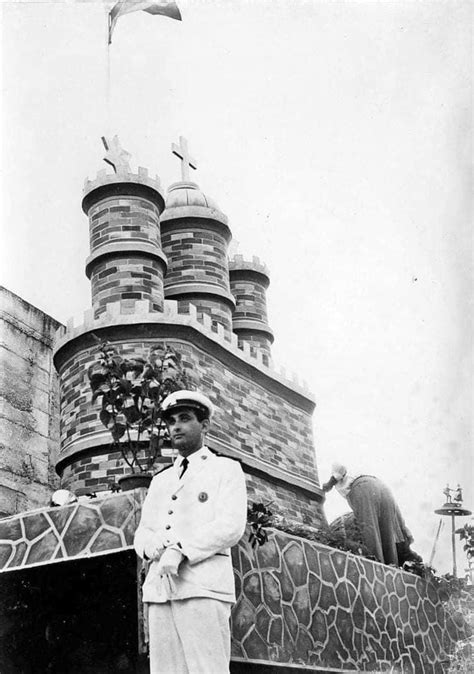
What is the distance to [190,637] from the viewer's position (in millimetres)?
5152

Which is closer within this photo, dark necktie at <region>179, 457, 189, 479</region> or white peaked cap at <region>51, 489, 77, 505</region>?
dark necktie at <region>179, 457, 189, 479</region>

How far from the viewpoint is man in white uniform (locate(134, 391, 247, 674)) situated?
5188mm

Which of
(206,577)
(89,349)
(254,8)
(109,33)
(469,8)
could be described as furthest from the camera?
(89,349)

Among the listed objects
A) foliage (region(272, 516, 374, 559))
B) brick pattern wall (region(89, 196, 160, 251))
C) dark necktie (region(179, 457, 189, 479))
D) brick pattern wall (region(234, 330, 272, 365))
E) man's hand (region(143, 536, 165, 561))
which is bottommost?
man's hand (region(143, 536, 165, 561))

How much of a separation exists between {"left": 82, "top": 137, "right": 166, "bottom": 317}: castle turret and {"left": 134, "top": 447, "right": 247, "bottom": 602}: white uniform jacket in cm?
995

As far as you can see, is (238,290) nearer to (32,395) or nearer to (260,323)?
(260,323)

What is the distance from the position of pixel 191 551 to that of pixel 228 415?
9.99 meters

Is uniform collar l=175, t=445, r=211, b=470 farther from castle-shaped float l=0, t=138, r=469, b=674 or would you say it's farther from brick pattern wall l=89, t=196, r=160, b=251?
brick pattern wall l=89, t=196, r=160, b=251

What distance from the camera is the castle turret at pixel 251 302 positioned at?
19.3m

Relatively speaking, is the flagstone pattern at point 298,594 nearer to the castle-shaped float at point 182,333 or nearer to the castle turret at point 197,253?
the castle-shaped float at point 182,333

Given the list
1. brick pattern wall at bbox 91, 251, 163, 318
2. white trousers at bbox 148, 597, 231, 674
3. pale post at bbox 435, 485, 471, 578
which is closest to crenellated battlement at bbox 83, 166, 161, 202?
brick pattern wall at bbox 91, 251, 163, 318

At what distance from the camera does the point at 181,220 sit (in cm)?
1800

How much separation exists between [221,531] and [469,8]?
536 cm

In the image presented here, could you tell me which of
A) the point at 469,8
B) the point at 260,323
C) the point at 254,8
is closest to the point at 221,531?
the point at 469,8
